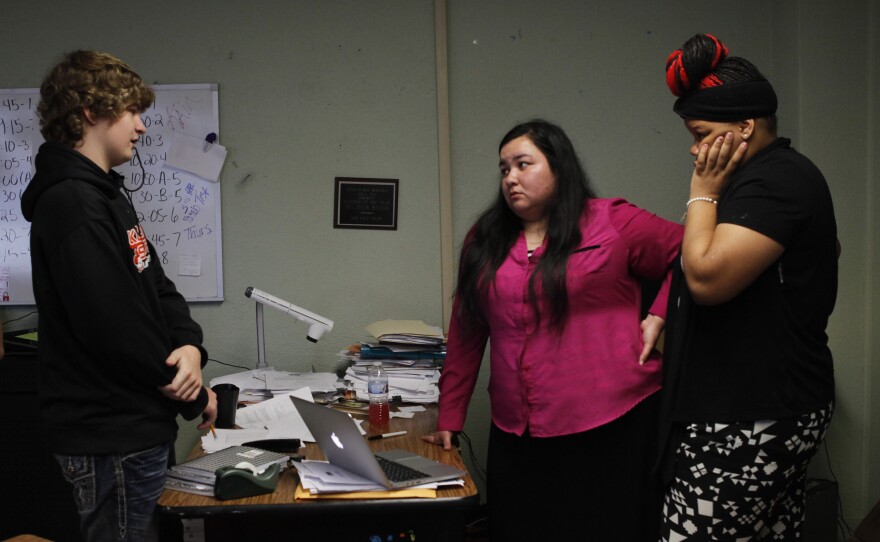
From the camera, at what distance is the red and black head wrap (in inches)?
54.2

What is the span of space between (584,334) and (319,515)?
2.51 ft

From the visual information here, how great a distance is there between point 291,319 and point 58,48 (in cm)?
138

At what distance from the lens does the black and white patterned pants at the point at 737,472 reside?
4.31 ft

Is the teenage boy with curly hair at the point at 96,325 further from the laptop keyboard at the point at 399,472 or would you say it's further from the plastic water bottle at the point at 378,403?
the plastic water bottle at the point at 378,403

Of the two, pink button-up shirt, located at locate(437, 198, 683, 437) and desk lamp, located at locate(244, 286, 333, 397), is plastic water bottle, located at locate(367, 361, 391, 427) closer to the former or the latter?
pink button-up shirt, located at locate(437, 198, 683, 437)

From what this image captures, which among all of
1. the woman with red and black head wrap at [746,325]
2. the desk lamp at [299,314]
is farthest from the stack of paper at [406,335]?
the woman with red and black head wrap at [746,325]

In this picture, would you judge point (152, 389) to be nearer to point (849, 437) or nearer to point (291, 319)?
point (291, 319)

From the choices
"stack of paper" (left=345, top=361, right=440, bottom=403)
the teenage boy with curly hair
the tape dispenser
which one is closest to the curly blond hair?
the teenage boy with curly hair

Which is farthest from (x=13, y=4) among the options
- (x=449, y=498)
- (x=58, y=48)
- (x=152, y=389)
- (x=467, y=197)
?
(x=449, y=498)

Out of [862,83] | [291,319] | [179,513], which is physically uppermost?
[862,83]

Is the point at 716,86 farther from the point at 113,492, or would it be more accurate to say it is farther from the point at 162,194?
the point at 162,194

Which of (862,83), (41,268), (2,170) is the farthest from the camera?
(2,170)

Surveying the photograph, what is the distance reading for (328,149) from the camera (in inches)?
117

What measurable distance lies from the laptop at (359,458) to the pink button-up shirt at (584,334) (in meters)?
0.29
